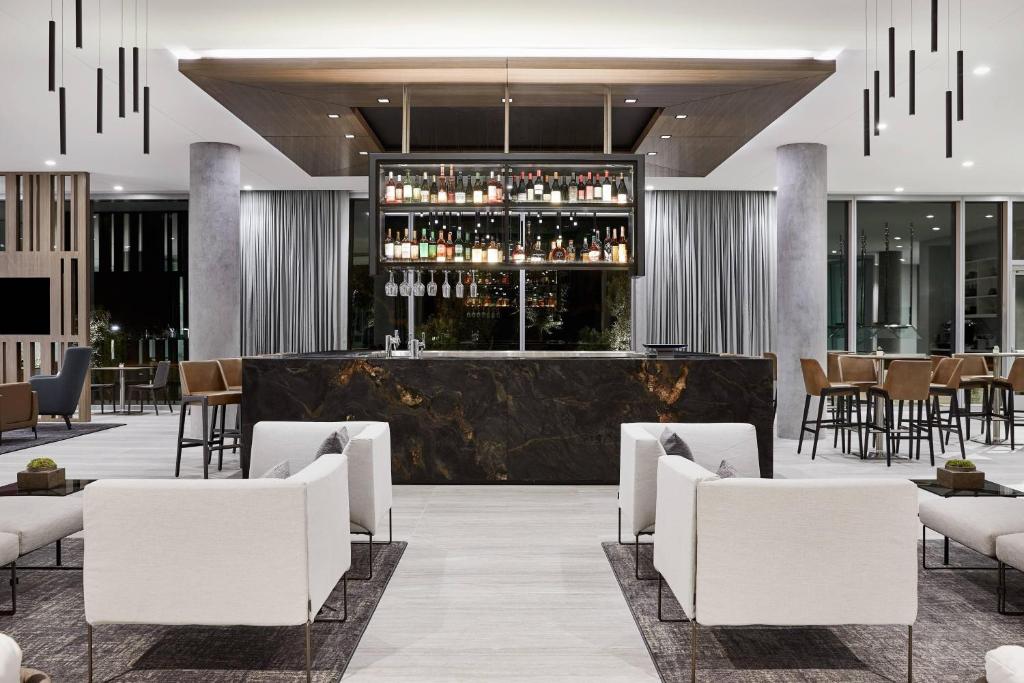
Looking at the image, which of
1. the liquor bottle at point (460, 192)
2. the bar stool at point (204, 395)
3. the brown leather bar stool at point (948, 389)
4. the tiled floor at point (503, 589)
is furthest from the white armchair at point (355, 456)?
the brown leather bar stool at point (948, 389)

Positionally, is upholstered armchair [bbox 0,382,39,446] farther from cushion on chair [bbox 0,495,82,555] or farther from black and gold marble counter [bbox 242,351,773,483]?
cushion on chair [bbox 0,495,82,555]

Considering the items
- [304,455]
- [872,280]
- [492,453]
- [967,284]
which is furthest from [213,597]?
[967,284]

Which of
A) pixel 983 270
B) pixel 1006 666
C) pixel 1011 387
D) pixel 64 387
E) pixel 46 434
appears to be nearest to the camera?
pixel 1006 666

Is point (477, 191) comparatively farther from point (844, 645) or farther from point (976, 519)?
point (844, 645)

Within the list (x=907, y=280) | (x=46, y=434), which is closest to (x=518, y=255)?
(x=46, y=434)

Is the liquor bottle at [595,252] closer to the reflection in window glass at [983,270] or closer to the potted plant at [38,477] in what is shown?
the potted plant at [38,477]

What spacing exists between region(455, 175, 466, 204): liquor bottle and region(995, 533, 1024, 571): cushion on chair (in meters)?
4.61

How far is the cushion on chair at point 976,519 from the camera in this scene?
127 inches

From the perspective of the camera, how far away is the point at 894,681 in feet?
8.46

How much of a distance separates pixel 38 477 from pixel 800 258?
7.42 m

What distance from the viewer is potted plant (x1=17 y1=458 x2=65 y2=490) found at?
12.9ft

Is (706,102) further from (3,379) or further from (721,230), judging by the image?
(3,379)

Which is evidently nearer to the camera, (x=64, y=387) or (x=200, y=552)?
(x=200, y=552)

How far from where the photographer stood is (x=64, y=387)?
9.16 m
